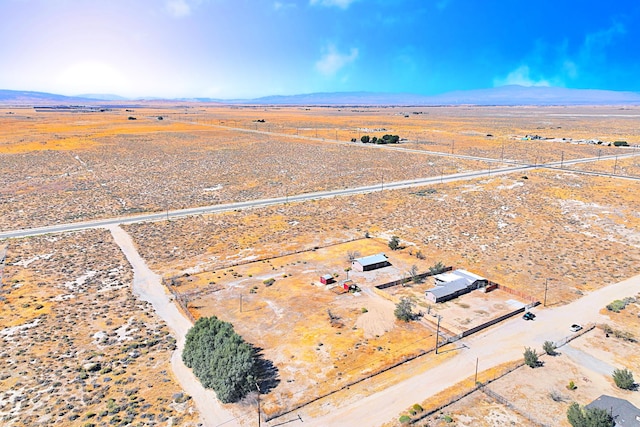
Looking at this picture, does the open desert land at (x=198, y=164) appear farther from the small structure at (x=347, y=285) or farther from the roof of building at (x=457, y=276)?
the roof of building at (x=457, y=276)

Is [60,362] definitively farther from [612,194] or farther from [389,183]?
[612,194]

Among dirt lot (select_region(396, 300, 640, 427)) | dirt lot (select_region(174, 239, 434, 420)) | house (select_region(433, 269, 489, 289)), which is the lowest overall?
dirt lot (select_region(396, 300, 640, 427))

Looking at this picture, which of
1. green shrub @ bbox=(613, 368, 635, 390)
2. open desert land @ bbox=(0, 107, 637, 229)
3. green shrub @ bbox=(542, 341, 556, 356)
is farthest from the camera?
open desert land @ bbox=(0, 107, 637, 229)

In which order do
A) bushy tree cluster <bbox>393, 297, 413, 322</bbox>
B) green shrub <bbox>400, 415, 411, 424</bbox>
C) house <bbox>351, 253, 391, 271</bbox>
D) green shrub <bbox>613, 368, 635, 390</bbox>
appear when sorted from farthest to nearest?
house <bbox>351, 253, 391, 271</bbox> < bushy tree cluster <bbox>393, 297, 413, 322</bbox> < green shrub <bbox>613, 368, 635, 390</bbox> < green shrub <bbox>400, 415, 411, 424</bbox>

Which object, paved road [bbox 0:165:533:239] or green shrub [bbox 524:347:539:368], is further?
paved road [bbox 0:165:533:239]

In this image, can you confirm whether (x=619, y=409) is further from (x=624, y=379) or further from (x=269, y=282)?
(x=269, y=282)

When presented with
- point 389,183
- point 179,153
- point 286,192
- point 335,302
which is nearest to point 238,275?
point 335,302

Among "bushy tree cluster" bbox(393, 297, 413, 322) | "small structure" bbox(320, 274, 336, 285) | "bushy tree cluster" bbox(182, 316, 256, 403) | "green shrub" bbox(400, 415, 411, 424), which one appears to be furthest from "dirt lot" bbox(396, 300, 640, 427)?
"small structure" bbox(320, 274, 336, 285)

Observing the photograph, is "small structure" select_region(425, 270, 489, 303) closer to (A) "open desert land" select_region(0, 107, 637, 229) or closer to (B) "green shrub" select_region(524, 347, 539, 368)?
(B) "green shrub" select_region(524, 347, 539, 368)
